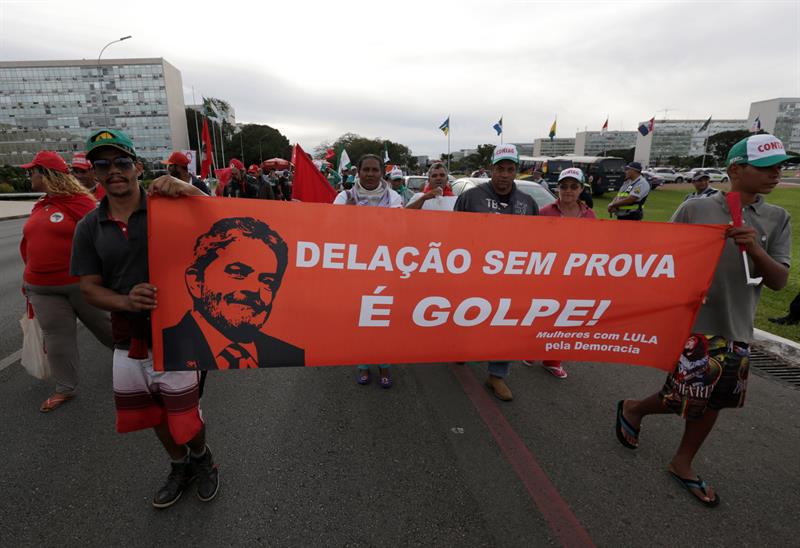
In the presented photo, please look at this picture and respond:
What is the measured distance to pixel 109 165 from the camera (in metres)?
2.05

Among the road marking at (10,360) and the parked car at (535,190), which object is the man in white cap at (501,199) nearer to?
the parked car at (535,190)

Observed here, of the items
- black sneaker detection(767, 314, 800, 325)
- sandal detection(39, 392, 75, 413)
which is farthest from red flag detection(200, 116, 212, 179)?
black sneaker detection(767, 314, 800, 325)

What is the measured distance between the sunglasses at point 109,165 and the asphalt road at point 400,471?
1.80 metres

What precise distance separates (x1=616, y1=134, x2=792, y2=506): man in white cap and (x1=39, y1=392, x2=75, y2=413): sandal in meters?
4.44

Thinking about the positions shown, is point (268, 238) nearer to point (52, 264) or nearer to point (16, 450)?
point (52, 264)

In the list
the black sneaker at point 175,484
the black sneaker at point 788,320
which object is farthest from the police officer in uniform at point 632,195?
the black sneaker at point 175,484

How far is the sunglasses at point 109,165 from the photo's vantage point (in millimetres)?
2023

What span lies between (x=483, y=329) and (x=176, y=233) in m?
1.80

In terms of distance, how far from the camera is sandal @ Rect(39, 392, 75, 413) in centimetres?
319

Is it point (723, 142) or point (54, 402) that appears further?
point (723, 142)

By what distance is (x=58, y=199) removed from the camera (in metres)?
3.12

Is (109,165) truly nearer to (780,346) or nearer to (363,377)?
(363,377)

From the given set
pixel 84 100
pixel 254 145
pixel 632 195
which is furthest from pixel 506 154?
pixel 84 100

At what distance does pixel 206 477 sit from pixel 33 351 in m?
2.17
